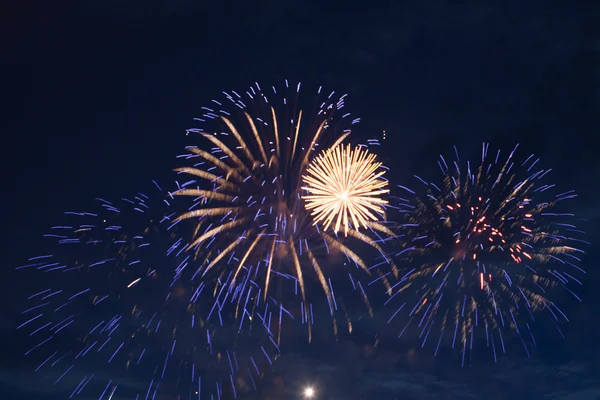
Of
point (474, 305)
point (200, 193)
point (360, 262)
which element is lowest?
point (474, 305)

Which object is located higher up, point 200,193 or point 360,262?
point 200,193

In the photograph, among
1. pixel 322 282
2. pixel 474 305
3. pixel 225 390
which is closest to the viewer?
pixel 474 305

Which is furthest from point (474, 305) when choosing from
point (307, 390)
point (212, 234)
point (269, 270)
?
point (307, 390)

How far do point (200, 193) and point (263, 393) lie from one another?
58258 mm

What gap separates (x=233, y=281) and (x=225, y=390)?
187ft

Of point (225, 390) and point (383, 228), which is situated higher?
point (383, 228)

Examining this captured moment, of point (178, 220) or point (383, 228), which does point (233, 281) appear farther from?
point (383, 228)

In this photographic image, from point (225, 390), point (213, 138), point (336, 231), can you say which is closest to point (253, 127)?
point (213, 138)

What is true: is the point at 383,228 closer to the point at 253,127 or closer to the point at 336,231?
the point at 336,231

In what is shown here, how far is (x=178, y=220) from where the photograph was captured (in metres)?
30.0

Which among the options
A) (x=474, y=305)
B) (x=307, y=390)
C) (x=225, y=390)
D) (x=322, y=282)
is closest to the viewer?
(x=474, y=305)

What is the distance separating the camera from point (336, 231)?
29.3 m

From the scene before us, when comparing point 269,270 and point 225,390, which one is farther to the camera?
point 225,390

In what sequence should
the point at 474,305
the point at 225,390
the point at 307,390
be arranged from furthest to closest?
the point at 225,390 < the point at 307,390 < the point at 474,305
